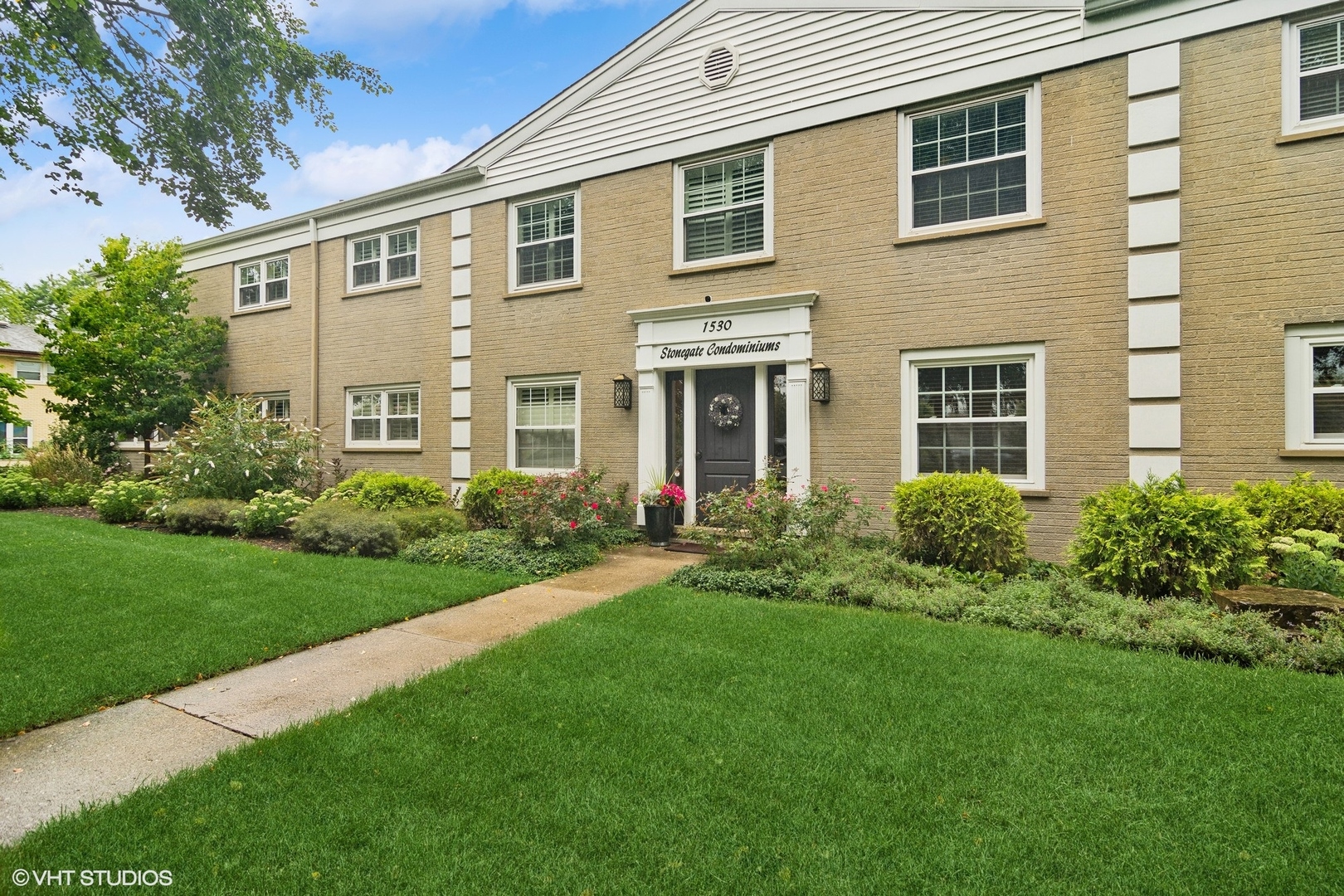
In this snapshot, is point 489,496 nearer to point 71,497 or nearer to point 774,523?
point 774,523

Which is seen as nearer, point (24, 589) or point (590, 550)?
point (24, 589)

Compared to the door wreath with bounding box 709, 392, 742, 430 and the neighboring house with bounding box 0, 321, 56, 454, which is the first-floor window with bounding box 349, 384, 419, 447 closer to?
the door wreath with bounding box 709, 392, 742, 430

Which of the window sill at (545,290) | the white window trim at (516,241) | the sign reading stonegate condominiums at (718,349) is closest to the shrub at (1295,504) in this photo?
the sign reading stonegate condominiums at (718,349)

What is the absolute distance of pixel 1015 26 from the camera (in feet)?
26.0

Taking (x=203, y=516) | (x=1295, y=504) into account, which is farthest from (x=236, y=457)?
(x=1295, y=504)

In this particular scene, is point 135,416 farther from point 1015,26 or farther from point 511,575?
point 1015,26

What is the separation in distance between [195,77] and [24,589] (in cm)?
484

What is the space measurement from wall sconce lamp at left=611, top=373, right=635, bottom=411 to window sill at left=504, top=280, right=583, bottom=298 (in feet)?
5.68

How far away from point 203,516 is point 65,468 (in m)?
7.49

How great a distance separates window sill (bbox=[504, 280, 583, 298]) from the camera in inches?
427

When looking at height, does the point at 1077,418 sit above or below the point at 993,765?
above

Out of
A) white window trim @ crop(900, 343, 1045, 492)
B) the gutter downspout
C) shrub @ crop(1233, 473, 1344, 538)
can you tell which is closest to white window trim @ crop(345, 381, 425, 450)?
the gutter downspout

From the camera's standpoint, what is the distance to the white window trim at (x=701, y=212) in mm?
9375

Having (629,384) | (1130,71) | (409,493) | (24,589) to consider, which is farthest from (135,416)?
(1130,71)
